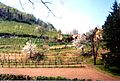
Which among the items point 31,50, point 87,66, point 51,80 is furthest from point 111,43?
point 31,50

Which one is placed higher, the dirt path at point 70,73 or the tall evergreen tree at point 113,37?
the tall evergreen tree at point 113,37

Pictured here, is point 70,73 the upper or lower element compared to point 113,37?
lower

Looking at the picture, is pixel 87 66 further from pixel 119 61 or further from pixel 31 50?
pixel 31 50

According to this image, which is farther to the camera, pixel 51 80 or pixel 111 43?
pixel 111 43

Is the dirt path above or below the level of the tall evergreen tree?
below

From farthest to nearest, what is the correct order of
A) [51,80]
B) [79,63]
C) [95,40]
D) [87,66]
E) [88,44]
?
[88,44] < [95,40] < [79,63] < [87,66] < [51,80]

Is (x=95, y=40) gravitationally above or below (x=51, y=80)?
above

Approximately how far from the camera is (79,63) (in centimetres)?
8556

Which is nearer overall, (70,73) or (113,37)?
(70,73)

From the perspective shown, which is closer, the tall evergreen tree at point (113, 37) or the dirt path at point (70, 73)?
the dirt path at point (70, 73)

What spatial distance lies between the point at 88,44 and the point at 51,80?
290ft

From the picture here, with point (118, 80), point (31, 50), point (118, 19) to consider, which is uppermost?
point (118, 19)

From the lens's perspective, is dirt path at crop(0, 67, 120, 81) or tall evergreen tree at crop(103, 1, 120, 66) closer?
dirt path at crop(0, 67, 120, 81)

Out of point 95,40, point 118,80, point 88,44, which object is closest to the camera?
point 118,80
